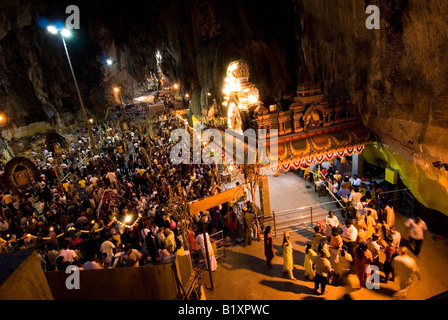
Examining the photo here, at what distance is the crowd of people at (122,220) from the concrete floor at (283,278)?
0.56 meters

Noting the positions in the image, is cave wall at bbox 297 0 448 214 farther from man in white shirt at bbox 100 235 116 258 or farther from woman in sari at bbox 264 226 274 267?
man in white shirt at bbox 100 235 116 258

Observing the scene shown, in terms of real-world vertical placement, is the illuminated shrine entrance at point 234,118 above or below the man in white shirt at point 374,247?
above

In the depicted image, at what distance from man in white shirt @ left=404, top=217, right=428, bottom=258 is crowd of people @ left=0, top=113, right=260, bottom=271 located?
4988 millimetres

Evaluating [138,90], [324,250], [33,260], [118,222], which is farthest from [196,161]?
[138,90]

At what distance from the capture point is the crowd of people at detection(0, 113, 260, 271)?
8.07 meters

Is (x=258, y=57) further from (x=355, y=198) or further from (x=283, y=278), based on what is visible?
(x=283, y=278)

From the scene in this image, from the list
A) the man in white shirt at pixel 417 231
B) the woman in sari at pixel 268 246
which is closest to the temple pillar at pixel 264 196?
the woman in sari at pixel 268 246

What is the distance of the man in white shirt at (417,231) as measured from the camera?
24.7ft

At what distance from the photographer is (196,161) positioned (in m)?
17.0

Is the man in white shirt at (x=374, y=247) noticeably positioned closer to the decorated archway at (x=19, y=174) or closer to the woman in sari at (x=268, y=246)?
the woman in sari at (x=268, y=246)

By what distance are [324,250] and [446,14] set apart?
6.83 metres

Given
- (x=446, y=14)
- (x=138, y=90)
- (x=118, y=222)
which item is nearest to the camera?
(x=446, y=14)

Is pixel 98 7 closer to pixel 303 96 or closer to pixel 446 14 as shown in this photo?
pixel 303 96
